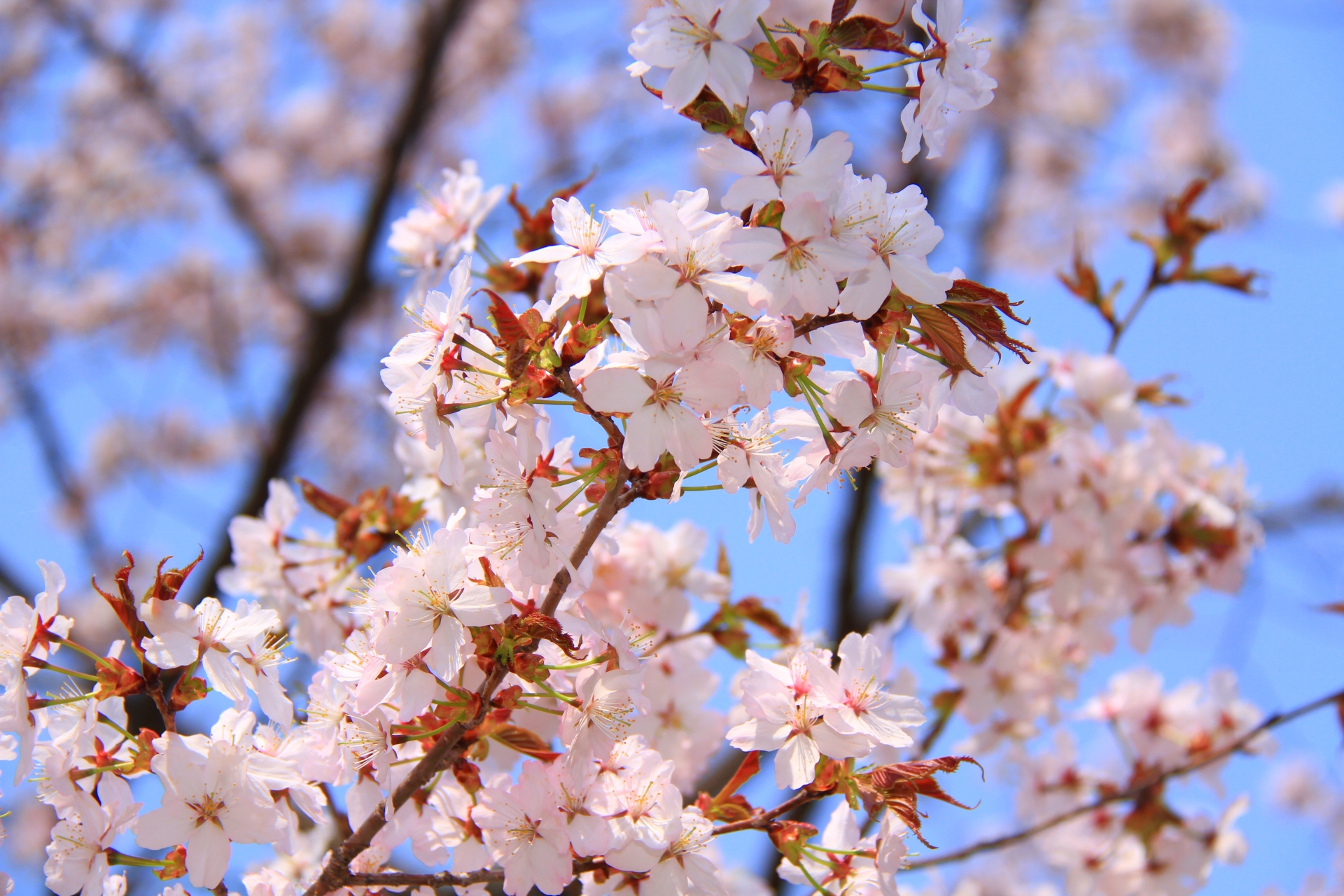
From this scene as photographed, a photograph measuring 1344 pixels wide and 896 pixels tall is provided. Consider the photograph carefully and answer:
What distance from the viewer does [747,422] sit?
47.7 inches

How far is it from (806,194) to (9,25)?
29.4 ft

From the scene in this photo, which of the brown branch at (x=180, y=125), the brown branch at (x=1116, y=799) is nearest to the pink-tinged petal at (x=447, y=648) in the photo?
the brown branch at (x=1116, y=799)

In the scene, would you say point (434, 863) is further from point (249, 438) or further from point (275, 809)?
point (249, 438)

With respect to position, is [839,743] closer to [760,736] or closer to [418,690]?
[760,736]

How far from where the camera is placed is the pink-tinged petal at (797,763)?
120 centimetres

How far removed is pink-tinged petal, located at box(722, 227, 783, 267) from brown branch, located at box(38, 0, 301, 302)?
4.84 meters

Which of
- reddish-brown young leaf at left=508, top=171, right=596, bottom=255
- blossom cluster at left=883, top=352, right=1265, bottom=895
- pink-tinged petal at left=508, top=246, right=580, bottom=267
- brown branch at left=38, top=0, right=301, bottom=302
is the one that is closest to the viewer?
Answer: pink-tinged petal at left=508, top=246, right=580, bottom=267

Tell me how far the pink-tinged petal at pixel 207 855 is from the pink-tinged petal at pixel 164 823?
2 centimetres

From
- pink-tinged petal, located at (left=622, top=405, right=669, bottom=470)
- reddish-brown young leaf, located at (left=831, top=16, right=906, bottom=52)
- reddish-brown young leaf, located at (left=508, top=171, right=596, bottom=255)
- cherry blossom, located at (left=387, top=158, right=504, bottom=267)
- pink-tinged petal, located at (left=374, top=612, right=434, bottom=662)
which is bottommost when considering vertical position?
pink-tinged petal, located at (left=374, top=612, right=434, bottom=662)

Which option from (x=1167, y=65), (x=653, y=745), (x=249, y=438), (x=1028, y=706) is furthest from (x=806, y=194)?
(x=1167, y=65)

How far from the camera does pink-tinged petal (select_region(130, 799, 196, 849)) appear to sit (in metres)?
1.13

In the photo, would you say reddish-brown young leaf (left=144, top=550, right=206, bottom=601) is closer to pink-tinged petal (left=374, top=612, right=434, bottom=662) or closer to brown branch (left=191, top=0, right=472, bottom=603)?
pink-tinged petal (left=374, top=612, right=434, bottom=662)

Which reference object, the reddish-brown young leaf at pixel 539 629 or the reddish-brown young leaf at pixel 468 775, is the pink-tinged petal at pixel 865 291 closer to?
the reddish-brown young leaf at pixel 539 629

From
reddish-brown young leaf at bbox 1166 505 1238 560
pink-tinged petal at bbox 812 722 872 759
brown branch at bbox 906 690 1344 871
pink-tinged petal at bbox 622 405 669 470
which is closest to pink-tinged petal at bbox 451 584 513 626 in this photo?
pink-tinged petal at bbox 622 405 669 470
